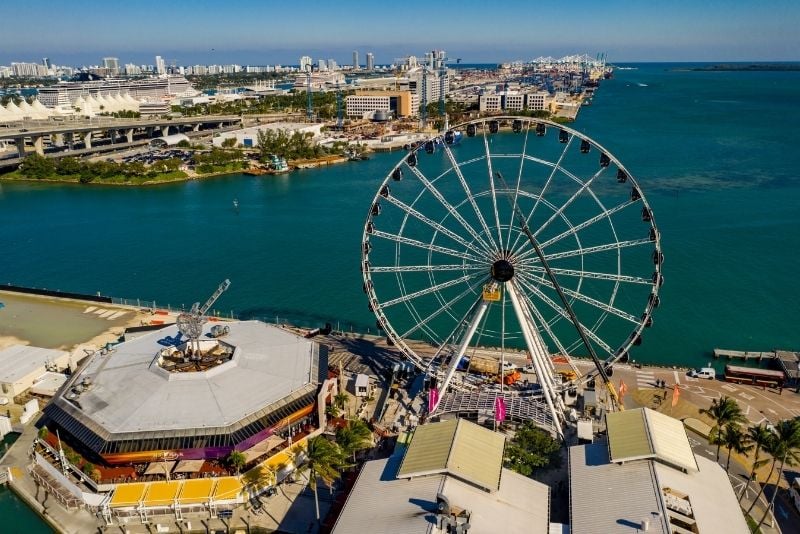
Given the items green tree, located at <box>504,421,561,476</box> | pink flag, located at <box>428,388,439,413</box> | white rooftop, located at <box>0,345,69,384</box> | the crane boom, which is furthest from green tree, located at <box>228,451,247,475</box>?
white rooftop, located at <box>0,345,69,384</box>

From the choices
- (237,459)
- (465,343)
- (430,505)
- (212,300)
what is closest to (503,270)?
(465,343)

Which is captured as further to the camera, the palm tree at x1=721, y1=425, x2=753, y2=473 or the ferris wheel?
the ferris wheel

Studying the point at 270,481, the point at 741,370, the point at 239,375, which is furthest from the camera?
the point at 741,370

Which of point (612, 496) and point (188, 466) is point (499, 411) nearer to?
point (612, 496)

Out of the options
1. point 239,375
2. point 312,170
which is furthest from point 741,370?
point 312,170

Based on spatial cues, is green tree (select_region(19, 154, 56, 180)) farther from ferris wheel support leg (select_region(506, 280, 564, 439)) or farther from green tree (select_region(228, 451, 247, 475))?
ferris wheel support leg (select_region(506, 280, 564, 439))

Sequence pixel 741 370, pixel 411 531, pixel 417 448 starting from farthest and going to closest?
pixel 741 370
pixel 417 448
pixel 411 531

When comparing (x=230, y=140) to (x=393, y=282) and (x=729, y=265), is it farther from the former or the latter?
(x=729, y=265)
